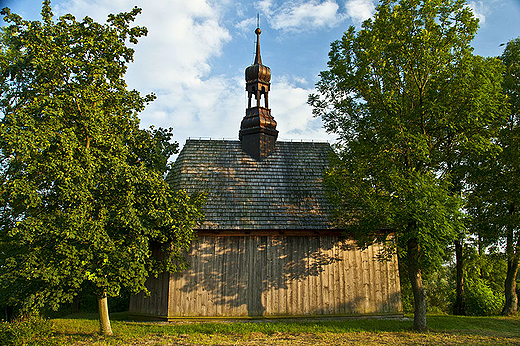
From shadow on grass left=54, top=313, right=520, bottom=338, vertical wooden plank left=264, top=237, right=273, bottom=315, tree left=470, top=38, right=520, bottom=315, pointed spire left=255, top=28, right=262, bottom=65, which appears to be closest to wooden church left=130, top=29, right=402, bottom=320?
vertical wooden plank left=264, top=237, right=273, bottom=315

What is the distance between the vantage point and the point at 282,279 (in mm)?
14539

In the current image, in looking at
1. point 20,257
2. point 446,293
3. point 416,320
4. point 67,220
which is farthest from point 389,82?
point 446,293

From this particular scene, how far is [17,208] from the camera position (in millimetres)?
11672

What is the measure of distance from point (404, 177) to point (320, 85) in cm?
473

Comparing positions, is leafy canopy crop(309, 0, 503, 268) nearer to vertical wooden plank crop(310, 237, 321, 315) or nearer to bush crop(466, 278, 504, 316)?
vertical wooden plank crop(310, 237, 321, 315)

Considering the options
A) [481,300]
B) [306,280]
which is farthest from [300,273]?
[481,300]

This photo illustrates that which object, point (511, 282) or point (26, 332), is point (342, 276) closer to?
point (511, 282)

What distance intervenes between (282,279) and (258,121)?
7.66 meters

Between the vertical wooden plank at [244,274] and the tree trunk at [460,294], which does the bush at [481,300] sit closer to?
the tree trunk at [460,294]

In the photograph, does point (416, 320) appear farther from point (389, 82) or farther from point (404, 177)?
point (389, 82)

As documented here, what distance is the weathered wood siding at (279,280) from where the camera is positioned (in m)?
14.1

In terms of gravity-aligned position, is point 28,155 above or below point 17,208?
above

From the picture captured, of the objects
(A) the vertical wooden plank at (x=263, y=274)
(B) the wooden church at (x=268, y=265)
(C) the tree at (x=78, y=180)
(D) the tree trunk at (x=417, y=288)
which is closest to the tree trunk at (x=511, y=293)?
(B) the wooden church at (x=268, y=265)

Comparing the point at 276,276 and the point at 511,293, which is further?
the point at 511,293
